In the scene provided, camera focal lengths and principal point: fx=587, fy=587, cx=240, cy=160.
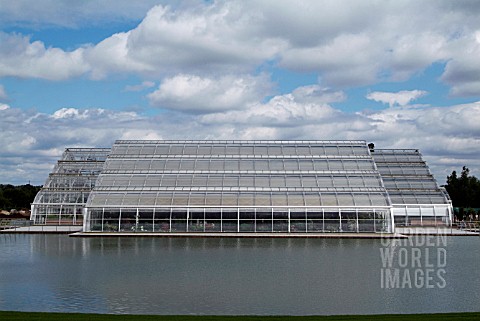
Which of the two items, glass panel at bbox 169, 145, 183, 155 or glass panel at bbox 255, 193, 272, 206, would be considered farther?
glass panel at bbox 169, 145, 183, 155

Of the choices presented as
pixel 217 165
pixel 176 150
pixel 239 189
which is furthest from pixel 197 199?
pixel 176 150

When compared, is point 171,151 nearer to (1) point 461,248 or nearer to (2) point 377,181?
(2) point 377,181

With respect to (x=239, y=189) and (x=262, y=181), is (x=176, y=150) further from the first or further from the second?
(x=262, y=181)

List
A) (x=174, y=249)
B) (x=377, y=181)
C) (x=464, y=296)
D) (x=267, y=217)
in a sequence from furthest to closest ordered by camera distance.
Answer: (x=377, y=181) → (x=267, y=217) → (x=174, y=249) → (x=464, y=296)

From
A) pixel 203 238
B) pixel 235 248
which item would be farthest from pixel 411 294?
pixel 203 238

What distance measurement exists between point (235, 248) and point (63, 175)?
36.6 m

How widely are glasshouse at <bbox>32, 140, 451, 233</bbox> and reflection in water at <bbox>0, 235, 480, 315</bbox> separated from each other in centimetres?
1291

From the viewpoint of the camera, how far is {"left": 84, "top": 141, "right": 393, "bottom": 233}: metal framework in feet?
188

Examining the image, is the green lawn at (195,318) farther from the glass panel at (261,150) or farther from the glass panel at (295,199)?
the glass panel at (261,150)

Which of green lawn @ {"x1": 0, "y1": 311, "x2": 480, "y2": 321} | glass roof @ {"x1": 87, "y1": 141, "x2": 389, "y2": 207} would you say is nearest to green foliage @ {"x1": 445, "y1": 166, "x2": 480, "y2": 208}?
glass roof @ {"x1": 87, "y1": 141, "x2": 389, "y2": 207}

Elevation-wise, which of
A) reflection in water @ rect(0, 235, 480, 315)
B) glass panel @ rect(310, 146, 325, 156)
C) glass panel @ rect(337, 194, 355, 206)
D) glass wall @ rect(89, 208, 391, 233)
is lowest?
reflection in water @ rect(0, 235, 480, 315)

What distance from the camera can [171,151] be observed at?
230 ft

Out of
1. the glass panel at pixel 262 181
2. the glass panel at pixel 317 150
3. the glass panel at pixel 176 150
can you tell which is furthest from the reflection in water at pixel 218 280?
the glass panel at pixel 176 150

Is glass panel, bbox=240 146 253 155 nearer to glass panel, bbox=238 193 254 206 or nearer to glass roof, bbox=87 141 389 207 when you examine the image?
glass roof, bbox=87 141 389 207
